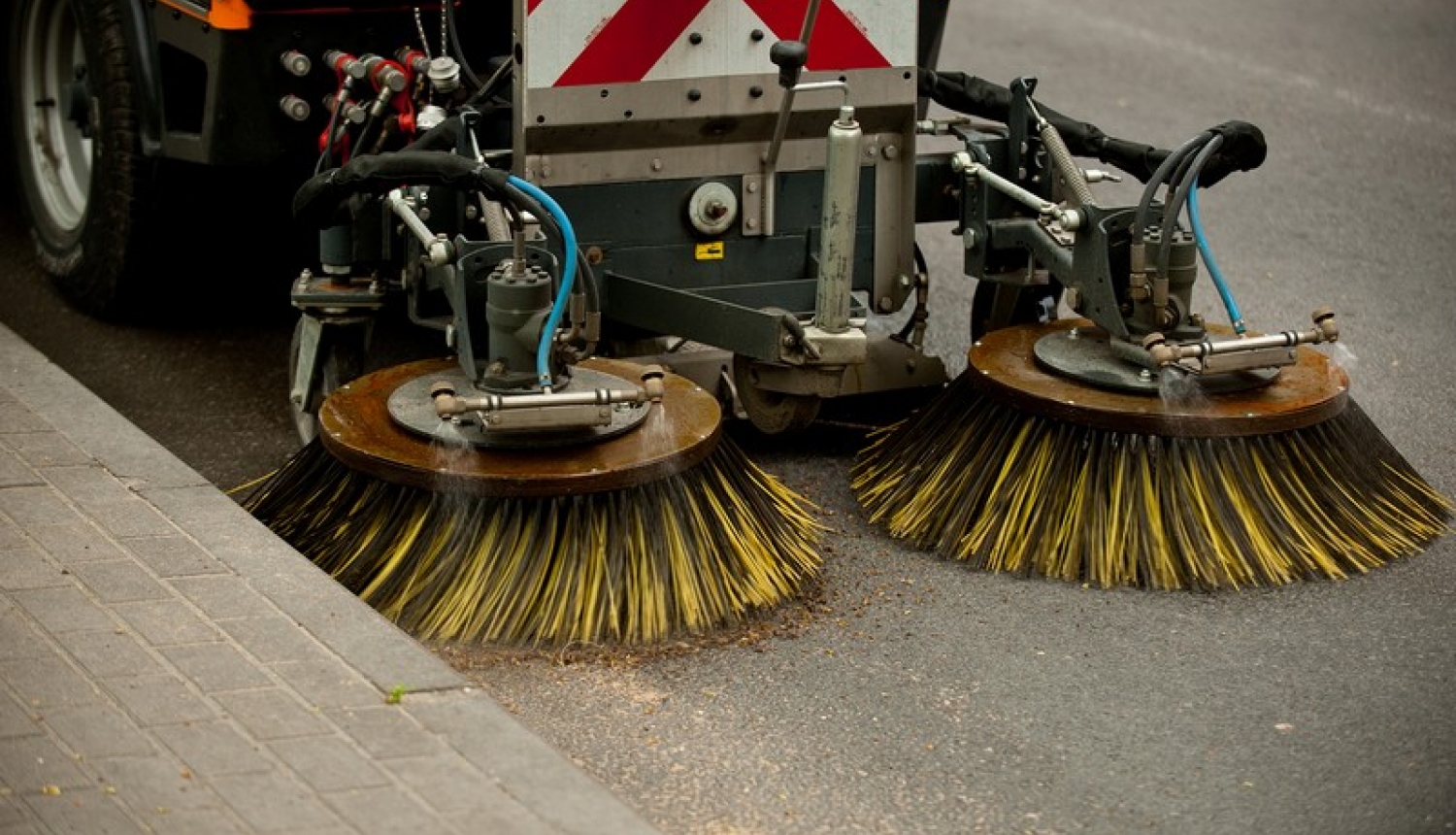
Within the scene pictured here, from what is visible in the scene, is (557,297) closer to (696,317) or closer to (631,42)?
(696,317)

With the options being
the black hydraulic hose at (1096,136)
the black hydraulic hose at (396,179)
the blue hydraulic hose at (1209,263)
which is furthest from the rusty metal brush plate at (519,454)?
the black hydraulic hose at (1096,136)

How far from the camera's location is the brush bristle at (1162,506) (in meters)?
4.56

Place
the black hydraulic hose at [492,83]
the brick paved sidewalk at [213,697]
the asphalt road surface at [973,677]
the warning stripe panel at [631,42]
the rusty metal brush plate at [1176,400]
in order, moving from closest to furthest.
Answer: the brick paved sidewalk at [213,697] → the asphalt road surface at [973,677] → the rusty metal brush plate at [1176,400] → the warning stripe panel at [631,42] → the black hydraulic hose at [492,83]

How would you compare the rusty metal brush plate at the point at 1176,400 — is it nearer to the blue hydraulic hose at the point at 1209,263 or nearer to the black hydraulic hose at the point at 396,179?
the blue hydraulic hose at the point at 1209,263

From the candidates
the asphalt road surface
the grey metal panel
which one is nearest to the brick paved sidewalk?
the asphalt road surface

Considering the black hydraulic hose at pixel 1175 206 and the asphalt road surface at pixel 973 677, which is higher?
the black hydraulic hose at pixel 1175 206

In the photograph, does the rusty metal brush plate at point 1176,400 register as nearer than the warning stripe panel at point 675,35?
Yes

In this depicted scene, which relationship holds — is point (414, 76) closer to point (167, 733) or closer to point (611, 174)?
point (611, 174)

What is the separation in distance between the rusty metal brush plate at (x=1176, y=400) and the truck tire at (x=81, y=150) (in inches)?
92.7

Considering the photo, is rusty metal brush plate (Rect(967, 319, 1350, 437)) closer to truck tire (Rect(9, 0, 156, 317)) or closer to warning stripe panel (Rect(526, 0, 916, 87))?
warning stripe panel (Rect(526, 0, 916, 87))

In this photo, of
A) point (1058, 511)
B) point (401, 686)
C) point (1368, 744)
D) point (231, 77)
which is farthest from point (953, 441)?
point (231, 77)

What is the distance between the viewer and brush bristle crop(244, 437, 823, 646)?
13.9ft

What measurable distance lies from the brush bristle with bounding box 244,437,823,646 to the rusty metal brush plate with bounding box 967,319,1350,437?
0.68 metres

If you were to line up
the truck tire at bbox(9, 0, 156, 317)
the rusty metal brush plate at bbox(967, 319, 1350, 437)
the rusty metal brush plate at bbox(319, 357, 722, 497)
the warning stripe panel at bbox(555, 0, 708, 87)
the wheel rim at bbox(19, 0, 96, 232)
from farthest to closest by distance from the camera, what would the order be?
the wheel rim at bbox(19, 0, 96, 232)
the truck tire at bbox(9, 0, 156, 317)
the warning stripe panel at bbox(555, 0, 708, 87)
the rusty metal brush plate at bbox(967, 319, 1350, 437)
the rusty metal brush plate at bbox(319, 357, 722, 497)
